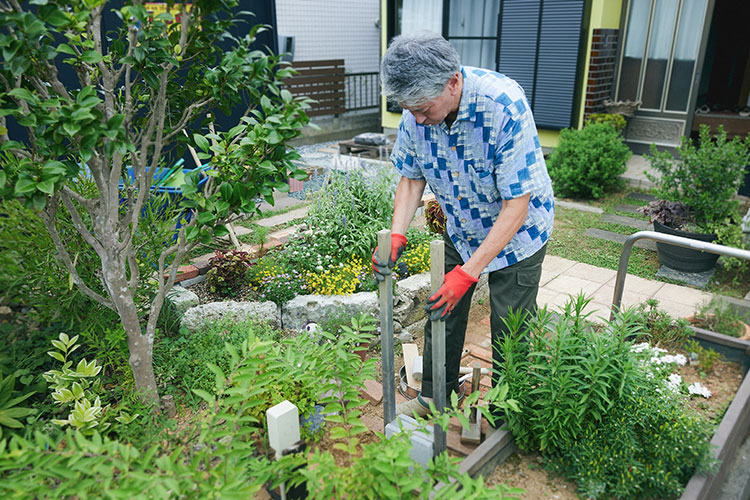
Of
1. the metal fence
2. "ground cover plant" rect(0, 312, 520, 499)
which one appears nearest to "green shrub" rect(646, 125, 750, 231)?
"ground cover plant" rect(0, 312, 520, 499)

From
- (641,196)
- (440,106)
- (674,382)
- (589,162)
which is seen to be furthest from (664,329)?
(641,196)

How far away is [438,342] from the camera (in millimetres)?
2074

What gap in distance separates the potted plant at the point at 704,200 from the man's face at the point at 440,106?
342cm

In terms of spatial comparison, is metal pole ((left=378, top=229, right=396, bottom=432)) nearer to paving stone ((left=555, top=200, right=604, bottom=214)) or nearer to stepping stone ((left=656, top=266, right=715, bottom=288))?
stepping stone ((left=656, top=266, right=715, bottom=288))

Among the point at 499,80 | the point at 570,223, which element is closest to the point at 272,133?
the point at 499,80

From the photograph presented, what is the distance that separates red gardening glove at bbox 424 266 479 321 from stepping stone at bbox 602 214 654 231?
427 centimetres

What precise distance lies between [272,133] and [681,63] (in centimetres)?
743

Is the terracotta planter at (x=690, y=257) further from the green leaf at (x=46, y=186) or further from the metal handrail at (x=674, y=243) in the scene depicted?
the green leaf at (x=46, y=186)

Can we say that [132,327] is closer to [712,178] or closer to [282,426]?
[282,426]

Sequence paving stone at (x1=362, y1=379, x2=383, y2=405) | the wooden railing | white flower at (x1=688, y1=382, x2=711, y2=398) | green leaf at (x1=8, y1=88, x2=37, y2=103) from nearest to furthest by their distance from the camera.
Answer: green leaf at (x1=8, y1=88, x2=37, y2=103)
white flower at (x1=688, y1=382, x2=711, y2=398)
paving stone at (x1=362, y1=379, x2=383, y2=405)
the wooden railing

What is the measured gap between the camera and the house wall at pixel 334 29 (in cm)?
1063

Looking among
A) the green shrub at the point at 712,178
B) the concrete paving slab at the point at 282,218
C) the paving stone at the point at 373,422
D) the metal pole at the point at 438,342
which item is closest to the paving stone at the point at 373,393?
the paving stone at the point at 373,422

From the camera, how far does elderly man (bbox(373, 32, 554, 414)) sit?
6.60 feet

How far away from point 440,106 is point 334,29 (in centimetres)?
1042
